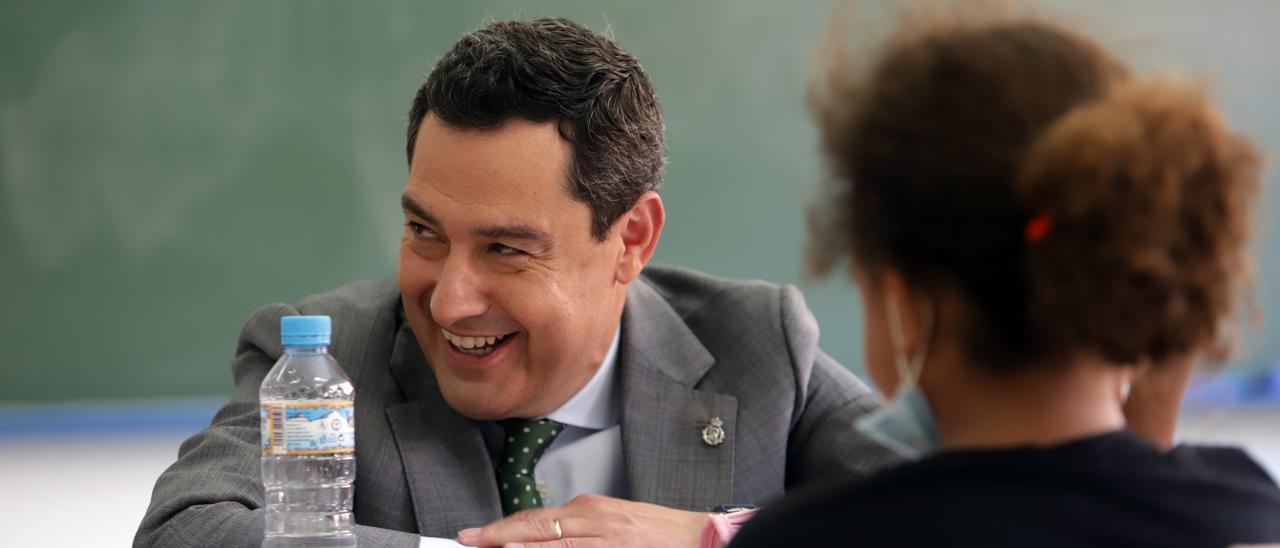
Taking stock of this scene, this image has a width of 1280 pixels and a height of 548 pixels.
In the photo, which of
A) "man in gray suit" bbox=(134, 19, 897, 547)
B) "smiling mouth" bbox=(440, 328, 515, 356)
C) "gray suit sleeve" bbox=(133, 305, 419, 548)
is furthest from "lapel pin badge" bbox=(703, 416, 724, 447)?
"gray suit sleeve" bbox=(133, 305, 419, 548)

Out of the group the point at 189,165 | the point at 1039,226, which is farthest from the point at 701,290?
the point at 189,165

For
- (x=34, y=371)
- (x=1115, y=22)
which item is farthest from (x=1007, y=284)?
(x=34, y=371)

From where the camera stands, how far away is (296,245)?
13.5 ft

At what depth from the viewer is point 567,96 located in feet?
6.76

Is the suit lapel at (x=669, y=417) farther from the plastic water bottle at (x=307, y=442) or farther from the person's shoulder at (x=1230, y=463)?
the person's shoulder at (x=1230, y=463)

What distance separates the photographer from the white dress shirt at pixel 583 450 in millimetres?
2232

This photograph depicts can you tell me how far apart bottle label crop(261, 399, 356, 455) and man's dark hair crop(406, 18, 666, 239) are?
0.49 metres

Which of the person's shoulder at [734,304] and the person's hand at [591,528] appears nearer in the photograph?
the person's hand at [591,528]

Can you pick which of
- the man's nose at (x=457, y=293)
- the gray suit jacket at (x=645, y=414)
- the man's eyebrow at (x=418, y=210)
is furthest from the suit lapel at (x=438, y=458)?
the man's eyebrow at (x=418, y=210)

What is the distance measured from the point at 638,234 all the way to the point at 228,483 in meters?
0.75

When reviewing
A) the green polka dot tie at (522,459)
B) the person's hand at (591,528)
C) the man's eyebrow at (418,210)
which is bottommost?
the person's hand at (591,528)

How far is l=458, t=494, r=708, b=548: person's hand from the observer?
1920 millimetres

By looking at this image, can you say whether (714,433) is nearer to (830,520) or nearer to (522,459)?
(522,459)

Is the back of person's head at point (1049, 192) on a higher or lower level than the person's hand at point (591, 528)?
higher
